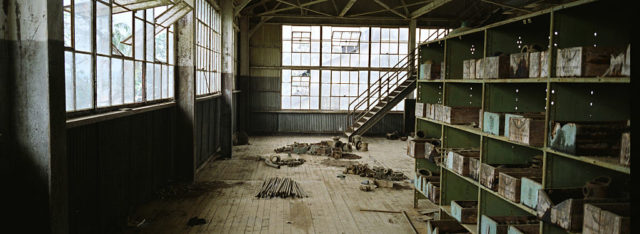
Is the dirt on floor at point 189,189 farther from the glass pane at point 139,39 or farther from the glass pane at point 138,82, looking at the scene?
the glass pane at point 139,39

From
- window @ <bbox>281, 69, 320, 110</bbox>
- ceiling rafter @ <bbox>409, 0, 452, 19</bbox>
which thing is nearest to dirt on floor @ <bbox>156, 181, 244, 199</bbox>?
window @ <bbox>281, 69, 320, 110</bbox>

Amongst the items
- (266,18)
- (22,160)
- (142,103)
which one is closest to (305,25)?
(266,18)

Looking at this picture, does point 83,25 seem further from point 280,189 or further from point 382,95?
point 382,95

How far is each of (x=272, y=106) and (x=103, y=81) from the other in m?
13.4

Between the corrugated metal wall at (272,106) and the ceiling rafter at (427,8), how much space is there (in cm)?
406

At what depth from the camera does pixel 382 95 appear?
1880cm

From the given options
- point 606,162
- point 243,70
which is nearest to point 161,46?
point 606,162

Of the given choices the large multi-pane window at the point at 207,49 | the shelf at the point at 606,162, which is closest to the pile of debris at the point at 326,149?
the large multi-pane window at the point at 207,49

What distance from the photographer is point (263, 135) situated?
19516mm

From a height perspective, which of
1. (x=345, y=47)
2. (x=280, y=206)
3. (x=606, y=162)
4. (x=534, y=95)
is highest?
(x=345, y=47)

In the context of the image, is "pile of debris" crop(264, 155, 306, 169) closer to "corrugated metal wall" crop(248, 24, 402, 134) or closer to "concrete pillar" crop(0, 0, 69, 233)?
"corrugated metal wall" crop(248, 24, 402, 134)

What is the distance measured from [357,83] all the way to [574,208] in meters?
16.2

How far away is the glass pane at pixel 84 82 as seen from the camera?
5.58 meters

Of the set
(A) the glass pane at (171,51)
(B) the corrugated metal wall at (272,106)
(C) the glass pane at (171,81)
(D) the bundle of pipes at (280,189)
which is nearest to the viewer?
(D) the bundle of pipes at (280,189)
